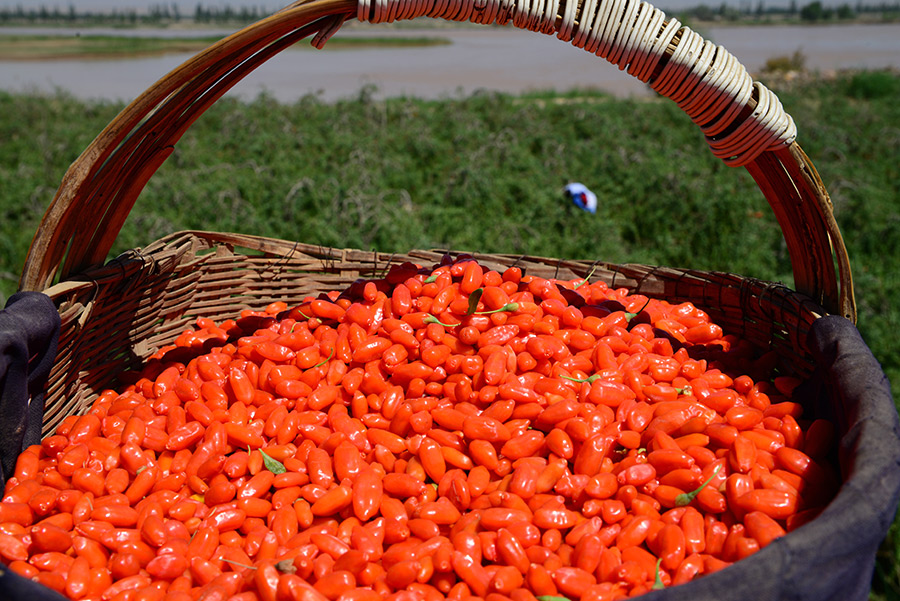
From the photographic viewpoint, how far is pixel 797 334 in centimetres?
214

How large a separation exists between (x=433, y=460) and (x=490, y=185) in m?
4.67

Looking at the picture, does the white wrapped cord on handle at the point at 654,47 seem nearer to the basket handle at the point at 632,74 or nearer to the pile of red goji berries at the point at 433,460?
the basket handle at the point at 632,74

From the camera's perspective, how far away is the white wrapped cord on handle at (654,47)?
6.06ft

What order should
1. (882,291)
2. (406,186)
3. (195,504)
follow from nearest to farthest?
(195,504) → (882,291) → (406,186)

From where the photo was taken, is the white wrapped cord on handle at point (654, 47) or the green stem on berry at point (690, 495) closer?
the green stem on berry at point (690, 495)

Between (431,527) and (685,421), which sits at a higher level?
(685,421)

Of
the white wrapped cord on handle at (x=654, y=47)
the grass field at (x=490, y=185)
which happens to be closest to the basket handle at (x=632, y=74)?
the white wrapped cord on handle at (x=654, y=47)

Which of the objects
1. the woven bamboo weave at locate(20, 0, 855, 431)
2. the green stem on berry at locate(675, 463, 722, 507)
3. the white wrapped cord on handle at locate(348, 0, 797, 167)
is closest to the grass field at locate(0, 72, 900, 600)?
the woven bamboo weave at locate(20, 0, 855, 431)

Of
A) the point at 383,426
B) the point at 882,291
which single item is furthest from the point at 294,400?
the point at 882,291

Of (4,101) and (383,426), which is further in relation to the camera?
(4,101)

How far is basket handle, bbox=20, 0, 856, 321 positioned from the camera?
1.85 m

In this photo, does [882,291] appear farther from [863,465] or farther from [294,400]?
[294,400]

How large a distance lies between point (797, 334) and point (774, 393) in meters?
0.20

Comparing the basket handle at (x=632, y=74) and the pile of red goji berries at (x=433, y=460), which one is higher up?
the basket handle at (x=632, y=74)
